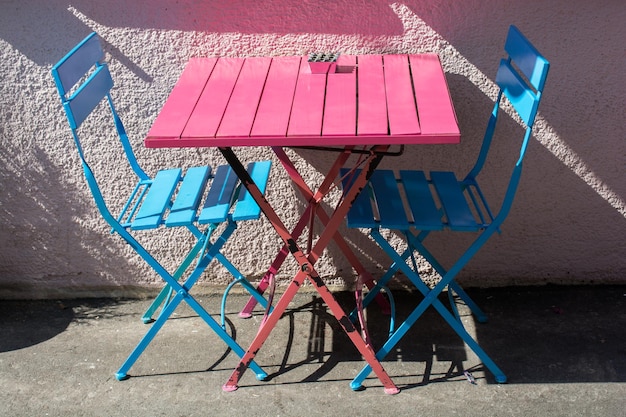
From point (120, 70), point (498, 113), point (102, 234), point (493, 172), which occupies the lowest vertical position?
point (102, 234)

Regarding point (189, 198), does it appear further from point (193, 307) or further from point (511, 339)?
point (511, 339)

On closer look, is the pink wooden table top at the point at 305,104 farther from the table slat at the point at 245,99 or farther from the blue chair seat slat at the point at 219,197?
the blue chair seat slat at the point at 219,197

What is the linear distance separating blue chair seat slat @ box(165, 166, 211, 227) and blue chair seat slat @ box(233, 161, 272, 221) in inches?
7.2

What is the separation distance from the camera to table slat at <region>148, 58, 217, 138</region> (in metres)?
2.93

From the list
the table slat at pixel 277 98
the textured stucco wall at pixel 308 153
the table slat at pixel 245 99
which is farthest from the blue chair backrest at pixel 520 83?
the table slat at pixel 245 99

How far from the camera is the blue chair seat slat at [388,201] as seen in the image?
10.4 ft

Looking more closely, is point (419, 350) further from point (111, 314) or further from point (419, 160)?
point (111, 314)

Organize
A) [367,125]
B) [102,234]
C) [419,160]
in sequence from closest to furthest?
[367,125] < [419,160] < [102,234]

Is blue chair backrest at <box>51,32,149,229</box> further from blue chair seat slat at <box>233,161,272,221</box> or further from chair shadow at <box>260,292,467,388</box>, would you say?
chair shadow at <box>260,292,467,388</box>

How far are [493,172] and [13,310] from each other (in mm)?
2669

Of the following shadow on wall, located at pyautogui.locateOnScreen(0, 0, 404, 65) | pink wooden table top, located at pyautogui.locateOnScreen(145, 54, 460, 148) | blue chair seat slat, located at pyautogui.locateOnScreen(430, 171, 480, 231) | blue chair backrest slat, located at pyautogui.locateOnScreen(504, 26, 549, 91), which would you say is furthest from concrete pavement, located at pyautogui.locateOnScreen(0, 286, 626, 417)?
shadow on wall, located at pyautogui.locateOnScreen(0, 0, 404, 65)

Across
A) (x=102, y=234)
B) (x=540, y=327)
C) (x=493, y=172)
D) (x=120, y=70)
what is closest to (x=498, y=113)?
(x=493, y=172)

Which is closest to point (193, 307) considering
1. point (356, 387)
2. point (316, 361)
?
point (316, 361)

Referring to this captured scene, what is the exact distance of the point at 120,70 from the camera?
377 centimetres
